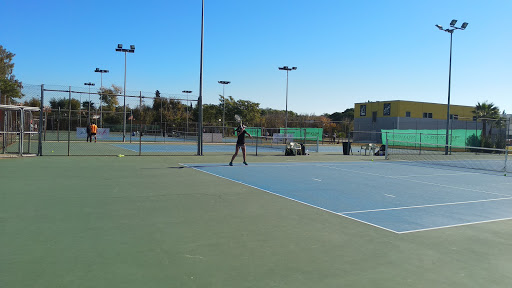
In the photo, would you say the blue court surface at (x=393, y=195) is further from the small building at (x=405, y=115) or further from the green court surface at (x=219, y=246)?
the small building at (x=405, y=115)

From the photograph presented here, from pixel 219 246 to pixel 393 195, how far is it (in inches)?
242

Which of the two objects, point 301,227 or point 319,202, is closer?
point 301,227

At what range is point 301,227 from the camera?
6473 mm

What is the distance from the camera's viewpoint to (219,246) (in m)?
Answer: 5.27

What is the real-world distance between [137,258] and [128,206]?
3.24 meters

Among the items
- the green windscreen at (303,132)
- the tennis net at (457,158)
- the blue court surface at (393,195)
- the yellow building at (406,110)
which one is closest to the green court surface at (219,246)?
the blue court surface at (393,195)

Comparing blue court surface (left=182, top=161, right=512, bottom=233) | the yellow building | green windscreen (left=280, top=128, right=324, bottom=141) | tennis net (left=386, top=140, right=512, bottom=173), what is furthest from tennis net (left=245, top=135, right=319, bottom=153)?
the yellow building

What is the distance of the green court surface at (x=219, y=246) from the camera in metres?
4.19

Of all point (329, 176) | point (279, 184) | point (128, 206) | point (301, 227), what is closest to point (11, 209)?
point (128, 206)

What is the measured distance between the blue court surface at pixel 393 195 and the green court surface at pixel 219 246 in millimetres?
540

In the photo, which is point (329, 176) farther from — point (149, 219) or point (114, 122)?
point (114, 122)

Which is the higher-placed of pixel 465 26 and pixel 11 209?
pixel 465 26

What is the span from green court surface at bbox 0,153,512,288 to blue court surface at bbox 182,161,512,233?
540 mm

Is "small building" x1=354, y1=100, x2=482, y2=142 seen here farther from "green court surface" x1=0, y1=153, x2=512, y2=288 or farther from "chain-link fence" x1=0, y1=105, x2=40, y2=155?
"green court surface" x1=0, y1=153, x2=512, y2=288
